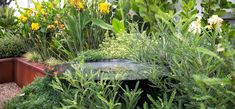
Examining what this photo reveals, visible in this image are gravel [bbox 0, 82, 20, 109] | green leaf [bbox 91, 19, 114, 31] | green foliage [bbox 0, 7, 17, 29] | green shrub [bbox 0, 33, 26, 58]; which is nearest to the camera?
green leaf [bbox 91, 19, 114, 31]

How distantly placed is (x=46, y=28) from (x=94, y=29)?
976mm

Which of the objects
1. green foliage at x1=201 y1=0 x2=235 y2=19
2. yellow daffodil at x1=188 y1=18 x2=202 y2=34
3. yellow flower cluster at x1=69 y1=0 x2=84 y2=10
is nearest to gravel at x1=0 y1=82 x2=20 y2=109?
yellow flower cluster at x1=69 y1=0 x2=84 y2=10

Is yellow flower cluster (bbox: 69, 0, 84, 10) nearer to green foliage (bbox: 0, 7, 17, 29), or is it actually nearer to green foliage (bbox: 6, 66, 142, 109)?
green foliage (bbox: 6, 66, 142, 109)

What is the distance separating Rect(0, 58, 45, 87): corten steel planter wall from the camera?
4.50 m

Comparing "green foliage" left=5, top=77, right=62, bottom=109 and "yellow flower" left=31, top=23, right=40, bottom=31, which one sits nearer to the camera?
"green foliage" left=5, top=77, right=62, bottom=109

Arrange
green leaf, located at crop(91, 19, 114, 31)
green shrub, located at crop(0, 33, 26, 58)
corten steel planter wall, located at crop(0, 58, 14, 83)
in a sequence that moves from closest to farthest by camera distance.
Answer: green leaf, located at crop(91, 19, 114, 31), corten steel planter wall, located at crop(0, 58, 14, 83), green shrub, located at crop(0, 33, 26, 58)

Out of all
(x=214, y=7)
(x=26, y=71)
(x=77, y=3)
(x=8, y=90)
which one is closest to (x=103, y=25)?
(x=77, y=3)

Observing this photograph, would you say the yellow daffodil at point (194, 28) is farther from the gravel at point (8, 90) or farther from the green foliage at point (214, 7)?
the gravel at point (8, 90)

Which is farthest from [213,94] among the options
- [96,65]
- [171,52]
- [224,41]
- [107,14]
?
[107,14]

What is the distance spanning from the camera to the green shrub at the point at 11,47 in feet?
17.7

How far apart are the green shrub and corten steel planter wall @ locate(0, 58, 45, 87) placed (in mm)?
160

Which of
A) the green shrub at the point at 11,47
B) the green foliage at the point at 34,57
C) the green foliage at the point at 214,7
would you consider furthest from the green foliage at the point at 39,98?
the green shrub at the point at 11,47

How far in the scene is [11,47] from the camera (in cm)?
540

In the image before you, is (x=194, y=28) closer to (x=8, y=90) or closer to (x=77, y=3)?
(x=77, y=3)
